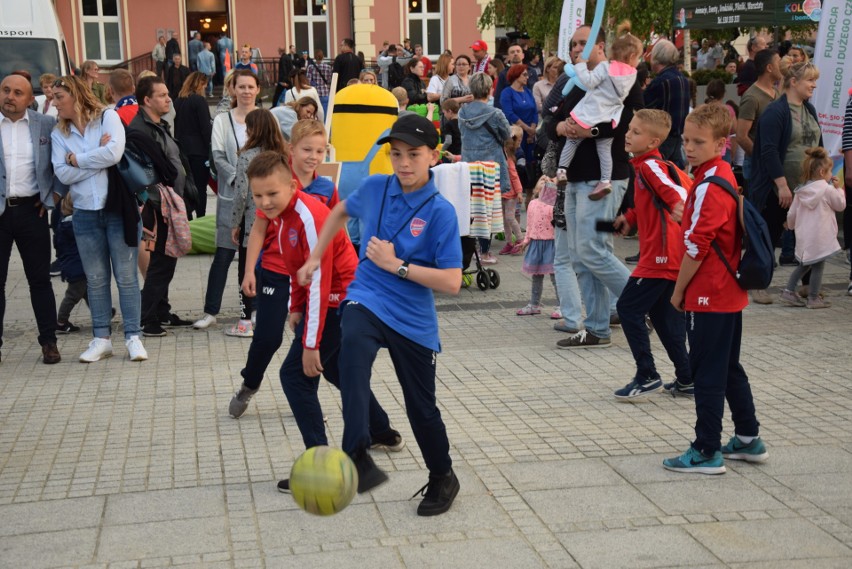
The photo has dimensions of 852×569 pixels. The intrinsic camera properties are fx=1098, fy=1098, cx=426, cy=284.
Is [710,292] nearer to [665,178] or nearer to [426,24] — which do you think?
[665,178]

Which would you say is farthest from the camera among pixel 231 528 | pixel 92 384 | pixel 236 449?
pixel 92 384

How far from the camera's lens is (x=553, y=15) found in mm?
29031

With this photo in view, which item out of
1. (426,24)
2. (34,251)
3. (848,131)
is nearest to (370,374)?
(34,251)

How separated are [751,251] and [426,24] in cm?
3566

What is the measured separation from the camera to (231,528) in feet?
15.8

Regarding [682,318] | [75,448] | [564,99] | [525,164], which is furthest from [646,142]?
[525,164]

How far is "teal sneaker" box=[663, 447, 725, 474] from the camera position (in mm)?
5379

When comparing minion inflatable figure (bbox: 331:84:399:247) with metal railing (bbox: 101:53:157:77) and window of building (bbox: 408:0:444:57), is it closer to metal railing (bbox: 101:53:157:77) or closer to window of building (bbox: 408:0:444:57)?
metal railing (bbox: 101:53:157:77)

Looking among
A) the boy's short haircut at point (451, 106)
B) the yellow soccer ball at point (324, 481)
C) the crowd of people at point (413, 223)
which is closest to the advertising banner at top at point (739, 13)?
the crowd of people at point (413, 223)

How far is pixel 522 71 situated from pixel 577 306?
→ 675cm

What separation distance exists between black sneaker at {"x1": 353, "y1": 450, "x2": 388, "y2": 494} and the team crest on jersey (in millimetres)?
938

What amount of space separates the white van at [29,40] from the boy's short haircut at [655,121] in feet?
42.5

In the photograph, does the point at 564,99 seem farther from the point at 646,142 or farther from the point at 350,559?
the point at 350,559

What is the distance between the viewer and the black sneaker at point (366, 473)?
14.3 ft
